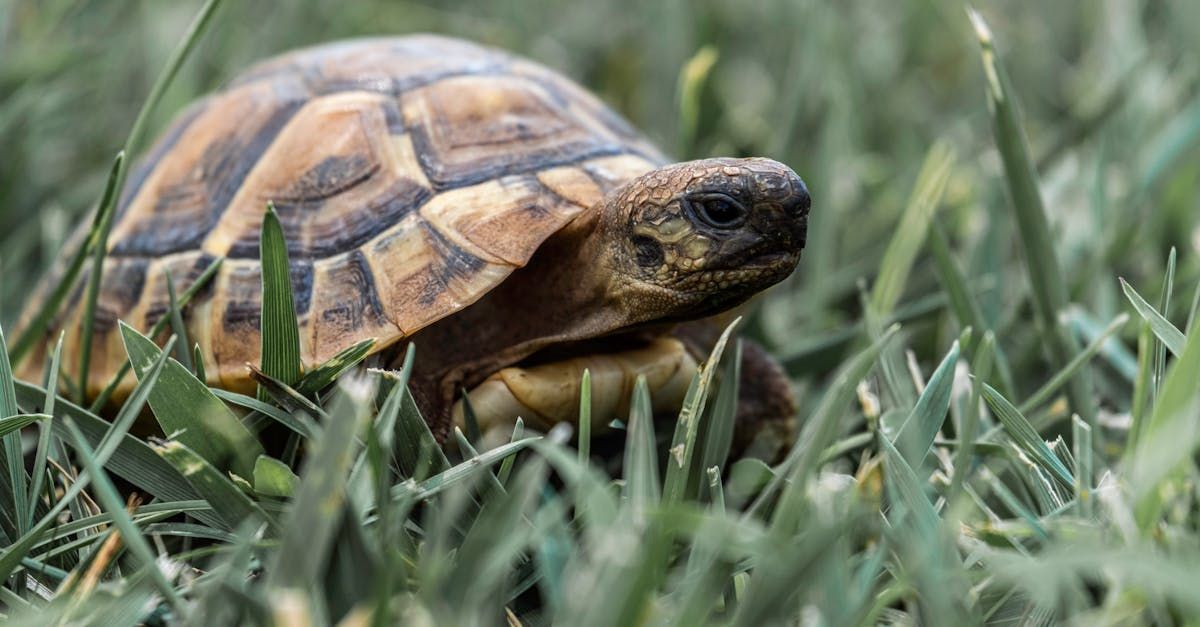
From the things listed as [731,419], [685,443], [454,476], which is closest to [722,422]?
[731,419]

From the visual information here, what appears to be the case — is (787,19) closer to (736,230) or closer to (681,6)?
(681,6)

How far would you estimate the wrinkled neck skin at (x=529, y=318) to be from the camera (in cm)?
180

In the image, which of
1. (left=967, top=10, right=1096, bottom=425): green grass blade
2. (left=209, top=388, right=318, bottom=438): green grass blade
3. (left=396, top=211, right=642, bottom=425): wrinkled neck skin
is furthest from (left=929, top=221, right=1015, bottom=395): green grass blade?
(left=209, top=388, right=318, bottom=438): green grass blade

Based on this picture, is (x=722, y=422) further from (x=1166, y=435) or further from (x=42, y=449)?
(x=42, y=449)

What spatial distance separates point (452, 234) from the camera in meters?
1.80

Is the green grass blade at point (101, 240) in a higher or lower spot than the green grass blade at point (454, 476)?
higher

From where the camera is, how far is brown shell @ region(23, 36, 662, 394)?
1787 millimetres

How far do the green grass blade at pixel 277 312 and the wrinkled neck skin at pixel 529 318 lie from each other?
0.28 meters

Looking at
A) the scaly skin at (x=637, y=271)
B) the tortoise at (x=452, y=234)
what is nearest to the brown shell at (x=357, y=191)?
the tortoise at (x=452, y=234)

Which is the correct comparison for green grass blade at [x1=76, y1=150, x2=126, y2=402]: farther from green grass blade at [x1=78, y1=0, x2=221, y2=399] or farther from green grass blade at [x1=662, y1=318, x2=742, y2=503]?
green grass blade at [x1=662, y1=318, x2=742, y2=503]

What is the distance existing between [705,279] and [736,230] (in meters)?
0.10

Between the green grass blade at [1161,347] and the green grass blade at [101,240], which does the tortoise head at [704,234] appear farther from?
the green grass blade at [101,240]

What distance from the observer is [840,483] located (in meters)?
1.29

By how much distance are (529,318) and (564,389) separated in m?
0.20
